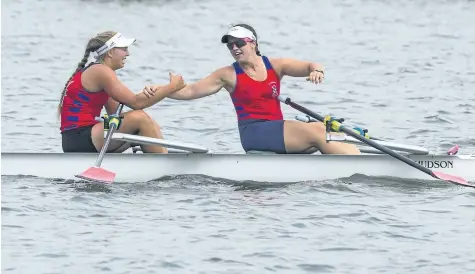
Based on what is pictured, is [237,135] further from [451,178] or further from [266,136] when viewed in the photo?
[451,178]

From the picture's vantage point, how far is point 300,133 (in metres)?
16.8

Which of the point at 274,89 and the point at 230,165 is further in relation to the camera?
the point at 274,89

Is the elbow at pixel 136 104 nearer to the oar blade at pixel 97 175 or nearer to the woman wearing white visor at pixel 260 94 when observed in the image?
the woman wearing white visor at pixel 260 94

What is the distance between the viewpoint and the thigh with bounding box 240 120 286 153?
16.9 m

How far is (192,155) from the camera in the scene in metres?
16.9

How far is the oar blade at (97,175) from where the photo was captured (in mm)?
16188

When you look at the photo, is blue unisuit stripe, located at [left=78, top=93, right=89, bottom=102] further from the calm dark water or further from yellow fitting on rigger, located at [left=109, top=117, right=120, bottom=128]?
the calm dark water

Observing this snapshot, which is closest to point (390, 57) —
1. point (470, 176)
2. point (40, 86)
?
point (40, 86)

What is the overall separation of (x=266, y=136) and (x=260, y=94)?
1.58 ft

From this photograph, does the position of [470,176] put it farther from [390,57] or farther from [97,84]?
[390,57]

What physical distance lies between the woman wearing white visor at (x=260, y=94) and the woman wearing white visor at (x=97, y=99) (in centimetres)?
70

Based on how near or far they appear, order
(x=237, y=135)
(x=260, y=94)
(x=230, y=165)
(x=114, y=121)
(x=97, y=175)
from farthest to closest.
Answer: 1. (x=237, y=135)
2. (x=260, y=94)
3. (x=230, y=165)
4. (x=114, y=121)
5. (x=97, y=175)

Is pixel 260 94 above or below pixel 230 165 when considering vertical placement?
above

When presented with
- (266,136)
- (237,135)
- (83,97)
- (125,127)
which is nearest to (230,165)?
(266,136)
